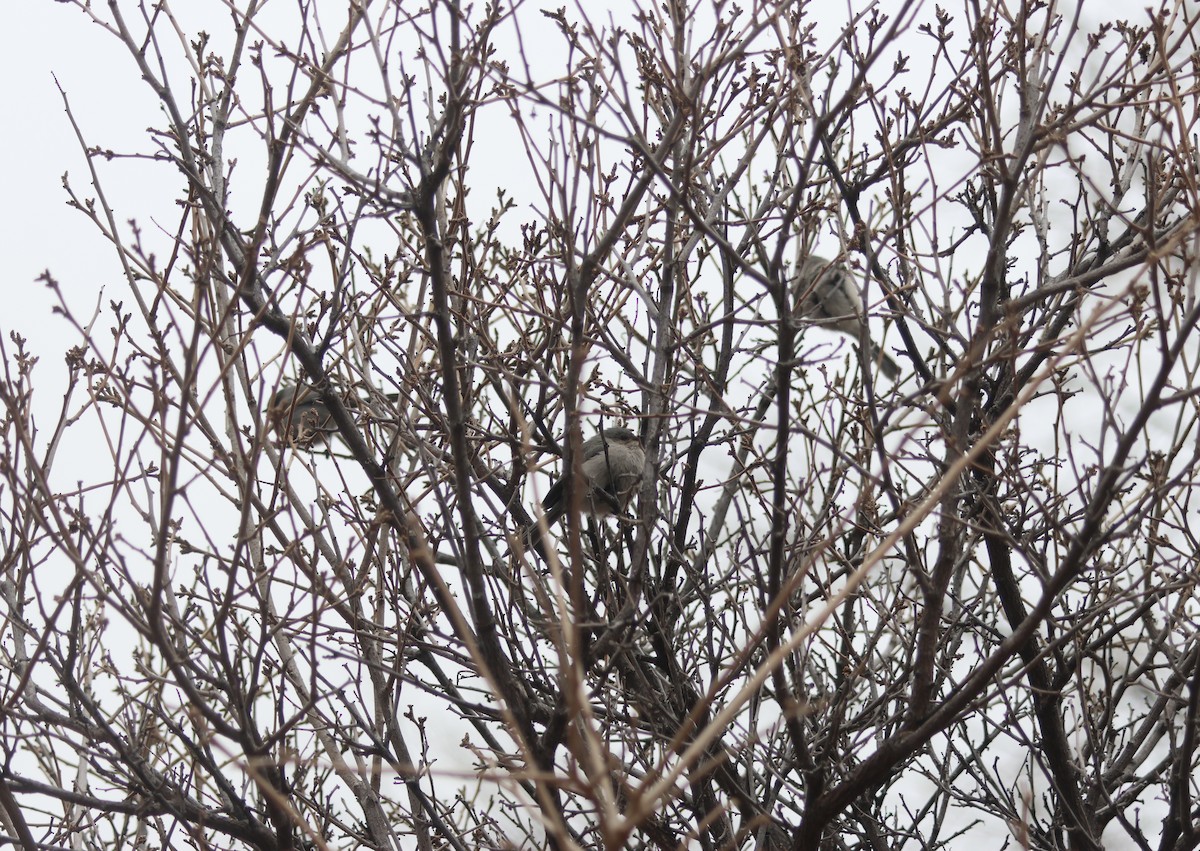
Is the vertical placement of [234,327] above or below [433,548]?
above

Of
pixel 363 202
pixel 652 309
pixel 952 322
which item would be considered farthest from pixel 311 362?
pixel 952 322

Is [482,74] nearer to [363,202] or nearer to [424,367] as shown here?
[363,202]

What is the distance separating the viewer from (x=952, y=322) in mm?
3217

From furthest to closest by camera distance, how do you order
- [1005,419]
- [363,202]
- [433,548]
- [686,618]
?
[433,548] < [686,618] < [363,202] < [1005,419]

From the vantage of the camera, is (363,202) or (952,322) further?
(952,322)

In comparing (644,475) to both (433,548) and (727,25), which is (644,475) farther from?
(727,25)

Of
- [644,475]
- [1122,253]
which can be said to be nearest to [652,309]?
[644,475]

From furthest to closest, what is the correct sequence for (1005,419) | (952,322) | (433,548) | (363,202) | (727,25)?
→ (433,548)
(952,322)
(727,25)
(363,202)
(1005,419)

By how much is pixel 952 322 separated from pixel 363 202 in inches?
64.5

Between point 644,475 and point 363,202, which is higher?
point 363,202

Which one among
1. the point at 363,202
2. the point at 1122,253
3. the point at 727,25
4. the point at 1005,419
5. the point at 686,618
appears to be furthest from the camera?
the point at 1122,253

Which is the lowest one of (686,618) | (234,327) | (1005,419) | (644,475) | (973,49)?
(1005,419)

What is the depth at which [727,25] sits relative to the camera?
2.99m

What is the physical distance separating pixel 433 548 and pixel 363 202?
Answer: 1333mm
